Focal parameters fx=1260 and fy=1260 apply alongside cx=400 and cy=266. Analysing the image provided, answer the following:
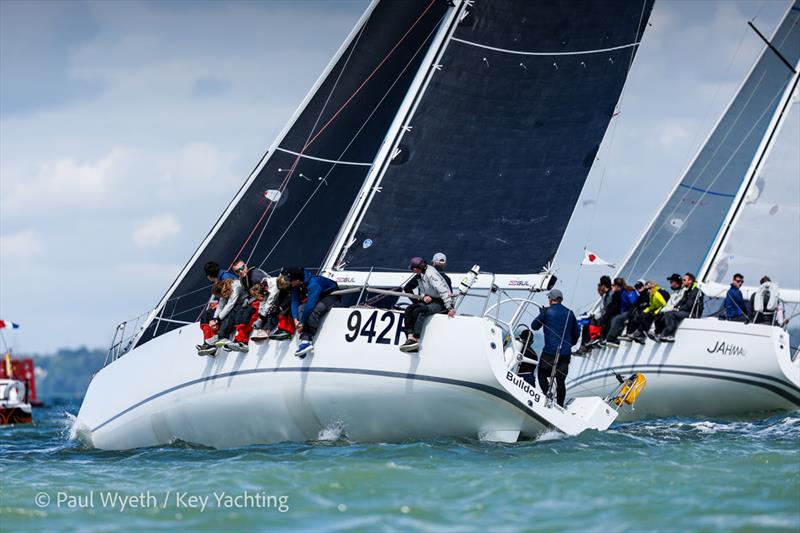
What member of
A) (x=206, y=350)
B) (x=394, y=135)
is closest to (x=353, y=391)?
(x=206, y=350)

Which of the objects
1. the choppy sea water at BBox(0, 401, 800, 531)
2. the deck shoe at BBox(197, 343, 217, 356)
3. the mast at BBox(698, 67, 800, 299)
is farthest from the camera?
the mast at BBox(698, 67, 800, 299)

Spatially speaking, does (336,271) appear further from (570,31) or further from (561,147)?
(570,31)

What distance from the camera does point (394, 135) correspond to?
50.4 ft

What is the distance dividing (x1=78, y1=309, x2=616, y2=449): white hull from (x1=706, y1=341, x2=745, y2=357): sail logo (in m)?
4.37

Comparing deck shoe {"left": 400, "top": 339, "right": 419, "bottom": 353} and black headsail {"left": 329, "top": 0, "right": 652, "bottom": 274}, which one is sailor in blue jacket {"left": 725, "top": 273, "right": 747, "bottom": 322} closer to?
black headsail {"left": 329, "top": 0, "right": 652, "bottom": 274}

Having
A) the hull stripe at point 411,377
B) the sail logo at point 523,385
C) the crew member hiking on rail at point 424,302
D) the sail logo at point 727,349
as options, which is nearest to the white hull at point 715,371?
the sail logo at point 727,349

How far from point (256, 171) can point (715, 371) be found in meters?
7.45

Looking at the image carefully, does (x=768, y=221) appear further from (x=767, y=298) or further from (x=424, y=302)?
(x=424, y=302)

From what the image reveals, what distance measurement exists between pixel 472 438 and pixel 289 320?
2.39 m

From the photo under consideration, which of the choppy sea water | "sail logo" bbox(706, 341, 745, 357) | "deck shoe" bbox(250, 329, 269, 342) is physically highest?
"deck shoe" bbox(250, 329, 269, 342)

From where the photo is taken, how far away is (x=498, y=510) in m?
9.27

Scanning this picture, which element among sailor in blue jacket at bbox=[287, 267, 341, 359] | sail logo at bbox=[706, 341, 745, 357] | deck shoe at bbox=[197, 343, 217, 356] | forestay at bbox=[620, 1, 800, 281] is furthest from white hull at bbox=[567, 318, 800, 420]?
deck shoe at bbox=[197, 343, 217, 356]

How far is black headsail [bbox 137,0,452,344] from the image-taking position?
52.0 ft

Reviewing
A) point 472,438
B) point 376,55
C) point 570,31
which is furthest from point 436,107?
point 472,438
